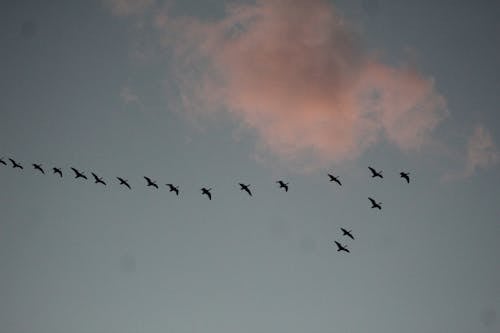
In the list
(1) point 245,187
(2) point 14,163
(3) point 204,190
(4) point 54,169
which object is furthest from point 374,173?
(2) point 14,163

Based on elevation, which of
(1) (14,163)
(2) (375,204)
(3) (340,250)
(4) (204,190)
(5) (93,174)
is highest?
(2) (375,204)

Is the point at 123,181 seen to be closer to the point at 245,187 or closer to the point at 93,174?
the point at 93,174

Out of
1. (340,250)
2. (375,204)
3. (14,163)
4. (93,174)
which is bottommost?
(14,163)

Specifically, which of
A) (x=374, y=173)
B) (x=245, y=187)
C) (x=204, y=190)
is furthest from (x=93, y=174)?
(x=374, y=173)

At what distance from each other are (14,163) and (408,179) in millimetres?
60036

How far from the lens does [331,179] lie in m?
88.1

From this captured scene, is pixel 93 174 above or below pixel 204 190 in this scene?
below

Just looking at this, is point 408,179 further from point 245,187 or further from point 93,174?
point 93,174

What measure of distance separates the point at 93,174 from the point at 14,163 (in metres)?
11.9

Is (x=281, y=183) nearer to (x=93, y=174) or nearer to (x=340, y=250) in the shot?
(x=340, y=250)

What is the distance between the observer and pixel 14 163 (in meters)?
85.2

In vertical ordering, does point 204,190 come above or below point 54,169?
above

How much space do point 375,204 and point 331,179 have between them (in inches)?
316

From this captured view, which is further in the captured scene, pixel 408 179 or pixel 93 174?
pixel 93 174
